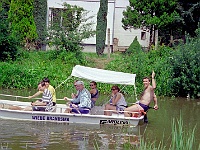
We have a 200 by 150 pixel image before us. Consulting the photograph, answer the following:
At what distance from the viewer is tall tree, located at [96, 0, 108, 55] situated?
34.0 meters

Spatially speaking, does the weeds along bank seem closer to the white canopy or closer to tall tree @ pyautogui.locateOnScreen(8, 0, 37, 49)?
tall tree @ pyautogui.locateOnScreen(8, 0, 37, 49)

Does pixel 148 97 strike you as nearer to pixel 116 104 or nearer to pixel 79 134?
pixel 116 104

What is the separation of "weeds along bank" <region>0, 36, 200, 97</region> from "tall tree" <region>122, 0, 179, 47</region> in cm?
381

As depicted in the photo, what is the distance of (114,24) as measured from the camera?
39156 millimetres

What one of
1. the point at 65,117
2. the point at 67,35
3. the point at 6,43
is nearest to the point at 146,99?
the point at 65,117

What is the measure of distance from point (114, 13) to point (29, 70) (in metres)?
13.9

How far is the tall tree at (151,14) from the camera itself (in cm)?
3253

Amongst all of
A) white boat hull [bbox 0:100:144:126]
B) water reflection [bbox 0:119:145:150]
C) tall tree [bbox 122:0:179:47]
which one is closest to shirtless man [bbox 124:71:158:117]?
white boat hull [bbox 0:100:144:126]

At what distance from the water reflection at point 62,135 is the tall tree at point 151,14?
1719cm

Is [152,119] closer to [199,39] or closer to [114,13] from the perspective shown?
[199,39]

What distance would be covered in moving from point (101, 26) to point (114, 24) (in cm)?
493

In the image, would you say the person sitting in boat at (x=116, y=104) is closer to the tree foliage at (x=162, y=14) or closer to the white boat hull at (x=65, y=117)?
the white boat hull at (x=65, y=117)

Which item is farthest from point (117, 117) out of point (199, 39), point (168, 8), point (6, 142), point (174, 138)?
point (168, 8)

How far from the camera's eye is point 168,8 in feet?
109
